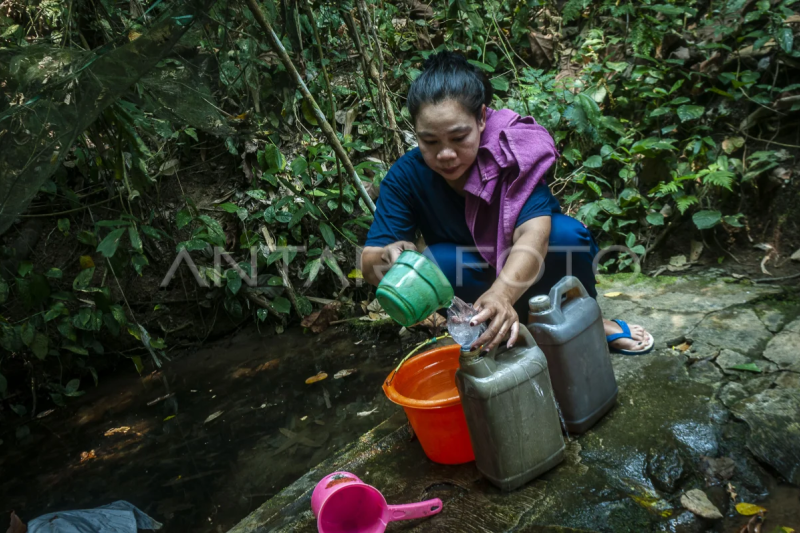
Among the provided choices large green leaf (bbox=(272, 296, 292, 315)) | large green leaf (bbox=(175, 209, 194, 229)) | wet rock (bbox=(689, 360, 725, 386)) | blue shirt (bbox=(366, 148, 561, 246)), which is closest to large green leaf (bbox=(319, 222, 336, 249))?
large green leaf (bbox=(272, 296, 292, 315))

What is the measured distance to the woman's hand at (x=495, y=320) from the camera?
1.46 meters

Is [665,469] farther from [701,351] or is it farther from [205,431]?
[205,431]

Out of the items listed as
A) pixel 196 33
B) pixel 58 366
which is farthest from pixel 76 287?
pixel 196 33

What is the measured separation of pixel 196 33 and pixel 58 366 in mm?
2749

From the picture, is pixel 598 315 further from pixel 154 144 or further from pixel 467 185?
pixel 154 144

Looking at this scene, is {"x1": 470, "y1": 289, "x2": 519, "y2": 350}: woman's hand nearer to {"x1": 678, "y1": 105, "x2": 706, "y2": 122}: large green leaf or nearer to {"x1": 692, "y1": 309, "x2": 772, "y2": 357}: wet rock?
{"x1": 692, "y1": 309, "x2": 772, "y2": 357}: wet rock

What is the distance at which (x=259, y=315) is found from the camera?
12.5 feet

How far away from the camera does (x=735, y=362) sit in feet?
6.73

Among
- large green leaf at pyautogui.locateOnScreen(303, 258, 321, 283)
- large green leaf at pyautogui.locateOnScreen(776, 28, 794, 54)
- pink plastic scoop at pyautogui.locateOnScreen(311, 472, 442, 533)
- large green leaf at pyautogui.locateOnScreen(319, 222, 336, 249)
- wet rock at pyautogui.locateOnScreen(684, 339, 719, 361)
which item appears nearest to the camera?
pink plastic scoop at pyautogui.locateOnScreen(311, 472, 442, 533)

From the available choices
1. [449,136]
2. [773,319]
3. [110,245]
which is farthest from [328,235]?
[773,319]

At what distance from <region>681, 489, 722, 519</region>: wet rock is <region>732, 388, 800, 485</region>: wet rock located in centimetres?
26

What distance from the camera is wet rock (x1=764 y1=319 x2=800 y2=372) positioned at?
198 cm

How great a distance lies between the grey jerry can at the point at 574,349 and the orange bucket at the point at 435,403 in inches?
12.5

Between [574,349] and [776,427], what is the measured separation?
0.63 meters
